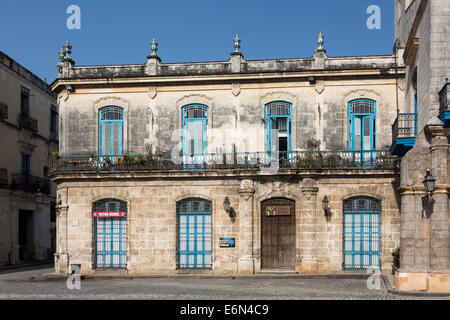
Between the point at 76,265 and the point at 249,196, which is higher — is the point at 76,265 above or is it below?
below

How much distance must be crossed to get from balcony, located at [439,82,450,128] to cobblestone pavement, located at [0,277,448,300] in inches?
195

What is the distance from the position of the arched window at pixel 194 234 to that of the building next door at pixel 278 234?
7.35 feet

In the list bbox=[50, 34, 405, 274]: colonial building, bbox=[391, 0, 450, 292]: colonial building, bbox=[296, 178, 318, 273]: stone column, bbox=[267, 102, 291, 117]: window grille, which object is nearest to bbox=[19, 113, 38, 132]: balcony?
bbox=[50, 34, 405, 274]: colonial building

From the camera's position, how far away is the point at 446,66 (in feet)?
59.9

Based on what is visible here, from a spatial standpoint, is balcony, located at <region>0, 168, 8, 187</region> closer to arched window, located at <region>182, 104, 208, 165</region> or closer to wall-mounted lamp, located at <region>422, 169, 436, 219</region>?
arched window, located at <region>182, 104, 208, 165</region>

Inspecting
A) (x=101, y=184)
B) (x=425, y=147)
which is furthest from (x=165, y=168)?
(x=425, y=147)

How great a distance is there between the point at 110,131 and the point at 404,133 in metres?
12.3

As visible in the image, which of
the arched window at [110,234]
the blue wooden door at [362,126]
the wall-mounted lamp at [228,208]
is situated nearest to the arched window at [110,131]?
the arched window at [110,234]

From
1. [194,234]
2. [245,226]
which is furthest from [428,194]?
[194,234]

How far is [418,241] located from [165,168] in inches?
437

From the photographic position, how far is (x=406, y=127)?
21547mm

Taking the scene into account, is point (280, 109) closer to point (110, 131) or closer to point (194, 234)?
point (194, 234)
